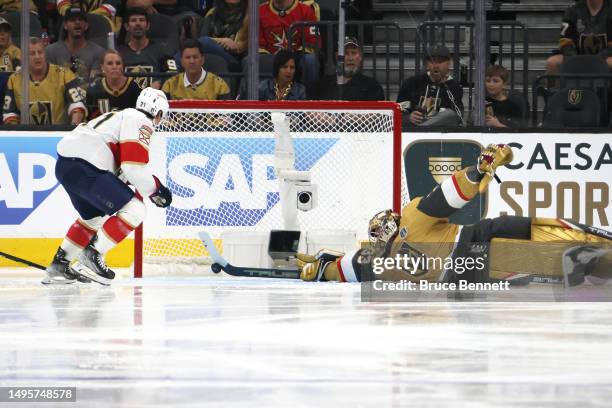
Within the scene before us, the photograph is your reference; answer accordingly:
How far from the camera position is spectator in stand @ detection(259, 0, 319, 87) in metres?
8.23

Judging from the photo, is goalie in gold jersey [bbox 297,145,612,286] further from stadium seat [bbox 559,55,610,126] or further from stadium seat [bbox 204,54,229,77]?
stadium seat [bbox 204,54,229,77]

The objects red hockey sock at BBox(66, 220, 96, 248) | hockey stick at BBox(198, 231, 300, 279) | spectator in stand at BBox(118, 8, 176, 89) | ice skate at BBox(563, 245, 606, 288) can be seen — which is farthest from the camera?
spectator in stand at BBox(118, 8, 176, 89)

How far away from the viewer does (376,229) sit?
21.1ft

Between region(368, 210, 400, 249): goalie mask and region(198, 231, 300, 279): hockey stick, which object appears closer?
region(368, 210, 400, 249): goalie mask

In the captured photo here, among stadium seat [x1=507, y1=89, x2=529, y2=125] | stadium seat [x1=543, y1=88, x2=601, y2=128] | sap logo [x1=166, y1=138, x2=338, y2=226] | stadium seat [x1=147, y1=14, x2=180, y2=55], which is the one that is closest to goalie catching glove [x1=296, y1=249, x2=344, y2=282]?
sap logo [x1=166, y1=138, x2=338, y2=226]

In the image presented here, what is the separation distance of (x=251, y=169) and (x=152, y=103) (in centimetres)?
114

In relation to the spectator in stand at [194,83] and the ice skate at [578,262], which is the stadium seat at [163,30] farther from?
the ice skate at [578,262]

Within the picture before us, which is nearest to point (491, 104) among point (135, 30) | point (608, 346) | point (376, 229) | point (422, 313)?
point (376, 229)

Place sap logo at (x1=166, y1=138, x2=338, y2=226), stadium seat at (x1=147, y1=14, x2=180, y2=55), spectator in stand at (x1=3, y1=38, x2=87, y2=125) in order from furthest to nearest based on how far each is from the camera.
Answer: stadium seat at (x1=147, y1=14, x2=180, y2=55), spectator in stand at (x1=3, y1=38, x2=87, y2=125), sap logo at (x1=166, y1=138, x2=338, y2=226)

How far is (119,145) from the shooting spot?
6.54 m

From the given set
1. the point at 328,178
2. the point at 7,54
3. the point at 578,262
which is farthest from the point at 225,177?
the point at 578,262

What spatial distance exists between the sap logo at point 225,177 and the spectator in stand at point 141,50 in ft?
2.78

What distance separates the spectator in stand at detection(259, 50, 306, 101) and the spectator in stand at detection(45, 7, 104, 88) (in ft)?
3.61

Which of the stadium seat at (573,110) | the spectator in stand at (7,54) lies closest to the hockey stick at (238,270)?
the spectator in stand at (7,54)
